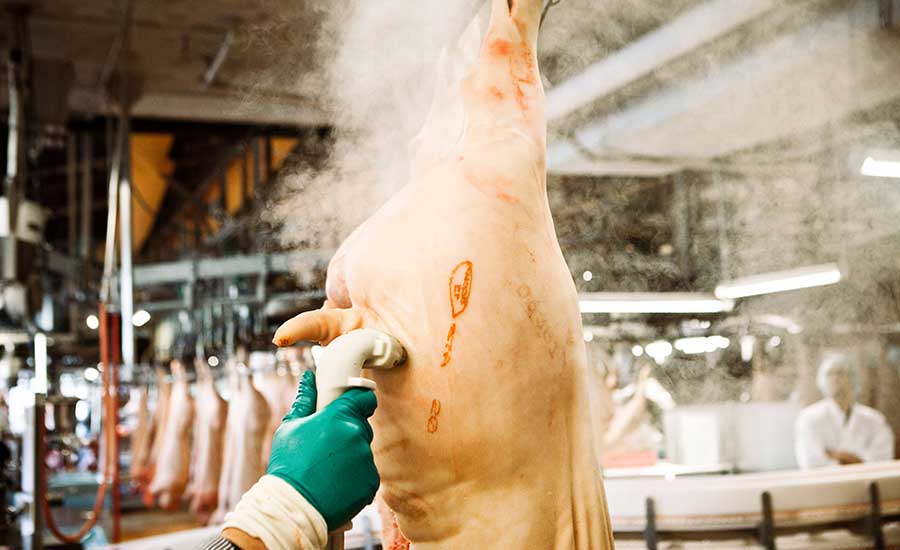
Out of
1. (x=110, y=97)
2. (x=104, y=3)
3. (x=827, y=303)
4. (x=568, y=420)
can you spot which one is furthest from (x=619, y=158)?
(x=104, y=3)

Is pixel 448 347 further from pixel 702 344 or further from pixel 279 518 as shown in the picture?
pixel 702 344

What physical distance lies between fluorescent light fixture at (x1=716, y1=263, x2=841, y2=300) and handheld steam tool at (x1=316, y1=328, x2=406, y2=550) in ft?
6.92

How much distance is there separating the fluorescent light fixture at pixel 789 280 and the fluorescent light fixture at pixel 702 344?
1.27 metres

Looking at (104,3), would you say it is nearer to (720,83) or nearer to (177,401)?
(177,401)

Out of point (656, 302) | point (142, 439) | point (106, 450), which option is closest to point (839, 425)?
point (656, 302)

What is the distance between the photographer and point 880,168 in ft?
7.90

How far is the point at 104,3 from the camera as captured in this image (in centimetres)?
463

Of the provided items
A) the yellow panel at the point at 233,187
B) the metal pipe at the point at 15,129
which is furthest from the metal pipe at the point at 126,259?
the yellow panel at the point at 233,187

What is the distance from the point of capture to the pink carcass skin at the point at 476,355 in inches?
45.7

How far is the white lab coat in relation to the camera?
3.21 metres

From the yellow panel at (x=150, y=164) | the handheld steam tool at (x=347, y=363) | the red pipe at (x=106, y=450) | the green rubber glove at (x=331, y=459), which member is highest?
the yellow panel at (x=150, y=164)

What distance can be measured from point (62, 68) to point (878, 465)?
4392 millimetres

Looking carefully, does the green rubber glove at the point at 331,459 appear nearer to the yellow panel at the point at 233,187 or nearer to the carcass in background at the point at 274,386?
the carcass in background at the point at 274,386

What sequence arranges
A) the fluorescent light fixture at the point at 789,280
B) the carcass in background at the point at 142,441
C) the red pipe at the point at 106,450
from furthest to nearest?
the carcass in background at the point at 142,441
the red pipe at the point at 106,450
the fluorescent light fixture at the point at 789,280
